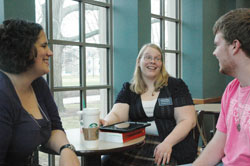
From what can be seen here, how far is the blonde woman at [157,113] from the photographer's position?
6.74 ft

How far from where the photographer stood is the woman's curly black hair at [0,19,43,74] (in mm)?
1250

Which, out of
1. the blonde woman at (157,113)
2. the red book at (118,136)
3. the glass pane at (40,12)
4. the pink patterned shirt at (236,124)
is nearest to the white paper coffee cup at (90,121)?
the red book at (118,136)

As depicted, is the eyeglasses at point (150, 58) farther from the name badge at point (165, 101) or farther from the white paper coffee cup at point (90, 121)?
the white paper coffee cup at point (90, 121)

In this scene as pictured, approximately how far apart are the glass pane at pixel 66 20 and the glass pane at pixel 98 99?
0.70m

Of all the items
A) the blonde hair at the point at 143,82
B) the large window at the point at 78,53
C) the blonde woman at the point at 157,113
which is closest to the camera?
the blonde woman at the point at 157,113

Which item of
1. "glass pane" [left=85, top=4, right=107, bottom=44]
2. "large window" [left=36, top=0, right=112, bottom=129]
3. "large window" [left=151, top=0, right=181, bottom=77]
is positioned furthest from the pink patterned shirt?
"large window" [left=151, top=0, right=181, bottom=77]

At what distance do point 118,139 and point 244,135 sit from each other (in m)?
0.84

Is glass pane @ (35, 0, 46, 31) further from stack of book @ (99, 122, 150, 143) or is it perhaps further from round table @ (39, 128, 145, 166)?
stack of book @ (99, 122, 150, 143)

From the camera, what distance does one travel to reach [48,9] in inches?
110

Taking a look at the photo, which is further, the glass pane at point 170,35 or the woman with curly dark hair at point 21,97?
the glass pane at point 170,35

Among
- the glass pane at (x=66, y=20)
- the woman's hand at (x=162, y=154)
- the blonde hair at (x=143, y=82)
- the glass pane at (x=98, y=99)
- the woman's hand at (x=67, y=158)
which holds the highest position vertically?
the glass pane at (x=66, y=20)

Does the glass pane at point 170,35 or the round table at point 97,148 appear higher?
the glass pane at point 170,35

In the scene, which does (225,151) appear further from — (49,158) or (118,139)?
(49,158)

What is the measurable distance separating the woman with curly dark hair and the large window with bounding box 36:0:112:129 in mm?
1417
